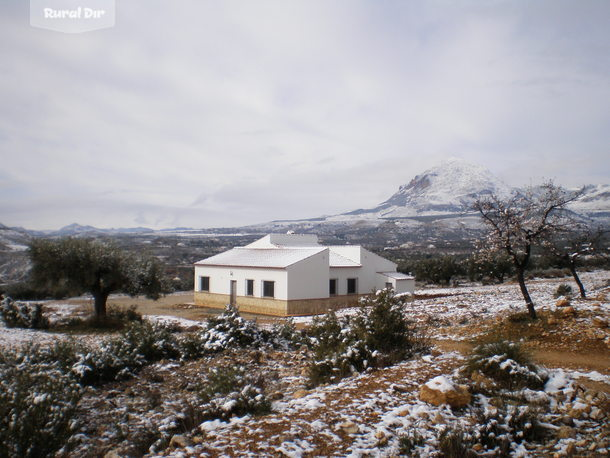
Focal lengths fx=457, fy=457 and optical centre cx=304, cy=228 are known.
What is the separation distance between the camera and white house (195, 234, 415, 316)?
2330 centimetres

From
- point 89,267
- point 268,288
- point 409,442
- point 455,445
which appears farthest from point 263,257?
point 455,445

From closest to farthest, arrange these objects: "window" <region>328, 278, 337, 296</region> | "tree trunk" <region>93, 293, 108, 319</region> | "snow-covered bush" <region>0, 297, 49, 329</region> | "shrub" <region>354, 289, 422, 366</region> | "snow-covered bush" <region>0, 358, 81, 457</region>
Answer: "snow-covered bush" <region>0, 358, 81, 457</region>, "shrub" <region>354, 289, 422, 366</region>, "snow-covered bush" <region>0, 297, 49, 329</region>, "tree trunk" <region>93, 293, 108, 319</region>, "window" <region>328, 278, 337, 296</region>

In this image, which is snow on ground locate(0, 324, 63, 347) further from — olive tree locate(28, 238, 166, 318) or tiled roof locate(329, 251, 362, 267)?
tiled roof locate(329, 251, 362, 267)

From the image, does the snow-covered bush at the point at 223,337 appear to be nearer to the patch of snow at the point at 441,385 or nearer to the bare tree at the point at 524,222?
the patch of snow at the point at 441,385

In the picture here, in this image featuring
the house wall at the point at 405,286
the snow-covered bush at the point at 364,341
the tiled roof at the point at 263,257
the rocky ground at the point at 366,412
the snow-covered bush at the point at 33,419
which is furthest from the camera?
the house wall at the point at 405,286

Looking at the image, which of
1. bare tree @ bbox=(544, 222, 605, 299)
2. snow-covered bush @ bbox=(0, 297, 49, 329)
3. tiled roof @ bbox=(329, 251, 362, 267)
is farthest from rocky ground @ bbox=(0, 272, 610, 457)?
tiled roof @ bbox=(329, 251, 362, 267)

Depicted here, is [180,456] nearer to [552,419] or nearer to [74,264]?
[552,419]

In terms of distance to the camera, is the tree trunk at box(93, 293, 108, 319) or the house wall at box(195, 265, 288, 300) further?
the house wall at box(195, 265, 288, 300)

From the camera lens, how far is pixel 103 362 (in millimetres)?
9844

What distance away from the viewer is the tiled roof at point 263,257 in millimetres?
24248

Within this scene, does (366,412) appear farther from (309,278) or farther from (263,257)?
(263,257)

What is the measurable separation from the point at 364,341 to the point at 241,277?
16.7 meters

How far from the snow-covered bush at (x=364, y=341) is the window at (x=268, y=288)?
12.0 metres

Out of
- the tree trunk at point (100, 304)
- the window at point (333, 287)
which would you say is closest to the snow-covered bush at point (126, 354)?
the tree trunk at point (100, 304)
